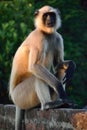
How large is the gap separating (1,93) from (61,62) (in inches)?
214

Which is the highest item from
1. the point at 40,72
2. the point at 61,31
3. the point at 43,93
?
the point at 40,72

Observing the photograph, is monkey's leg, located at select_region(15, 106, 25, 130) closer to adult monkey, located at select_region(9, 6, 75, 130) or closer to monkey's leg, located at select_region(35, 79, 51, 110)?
adult monkey, located at select_region(9, 6, 75, 130)

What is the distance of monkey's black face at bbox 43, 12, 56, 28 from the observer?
8.52 metres

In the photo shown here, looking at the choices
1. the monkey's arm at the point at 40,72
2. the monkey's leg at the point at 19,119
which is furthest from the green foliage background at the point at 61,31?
the monkey's arm at the point at 40,72

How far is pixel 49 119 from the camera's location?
25.0 ft

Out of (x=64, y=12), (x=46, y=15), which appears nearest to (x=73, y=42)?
(x=64, y=12)

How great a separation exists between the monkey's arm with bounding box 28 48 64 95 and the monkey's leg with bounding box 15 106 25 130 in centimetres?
48

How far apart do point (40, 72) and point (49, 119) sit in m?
0.69

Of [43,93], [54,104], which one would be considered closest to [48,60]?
[43,93]

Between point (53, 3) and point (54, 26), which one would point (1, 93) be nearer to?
point (53, 3)

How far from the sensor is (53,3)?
1552 centimetres

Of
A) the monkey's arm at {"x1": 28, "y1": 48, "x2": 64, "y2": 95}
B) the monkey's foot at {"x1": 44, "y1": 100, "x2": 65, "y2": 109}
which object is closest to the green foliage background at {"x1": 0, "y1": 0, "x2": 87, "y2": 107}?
the monkey's arm at {"x1": 28, "y1": 48, "x2": 64, "y2": 95}

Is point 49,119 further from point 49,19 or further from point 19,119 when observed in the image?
point 49,19

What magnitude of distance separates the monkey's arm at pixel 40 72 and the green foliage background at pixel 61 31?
5238 millimetres
